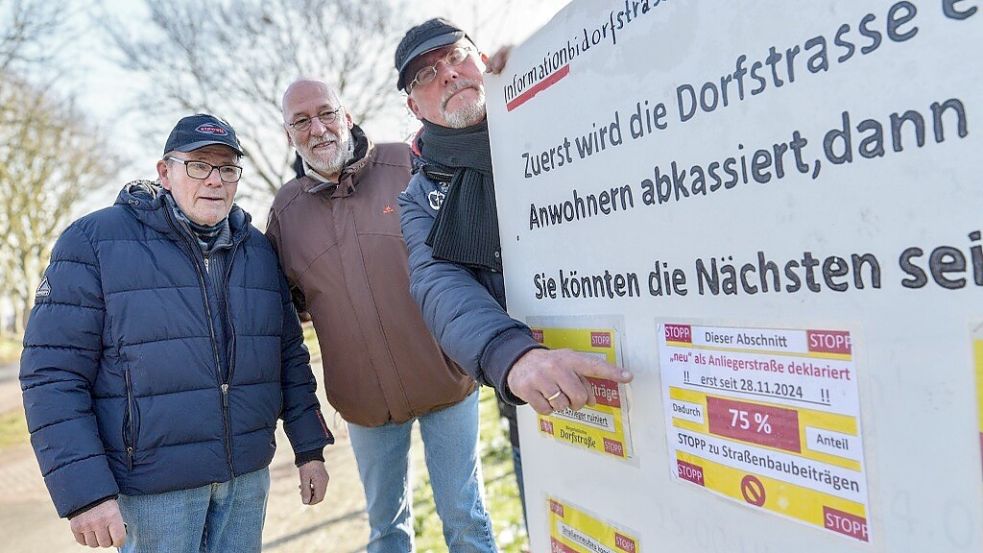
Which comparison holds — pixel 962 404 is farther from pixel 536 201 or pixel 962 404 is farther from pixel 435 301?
pixel 435 301

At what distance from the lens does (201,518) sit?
215cm

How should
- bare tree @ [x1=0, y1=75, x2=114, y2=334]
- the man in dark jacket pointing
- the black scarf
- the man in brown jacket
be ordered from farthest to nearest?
bare tree @ [x1=0, y1=75, x2=114, y2=334] < the man in brown jacket < the black scarf < the man in dark jacket pointing

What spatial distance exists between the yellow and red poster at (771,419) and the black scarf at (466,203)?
0.71 meters

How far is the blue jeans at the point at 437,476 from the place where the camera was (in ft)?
8.65

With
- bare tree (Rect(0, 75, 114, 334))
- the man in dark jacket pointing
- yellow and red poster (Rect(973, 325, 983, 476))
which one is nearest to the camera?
yellow and red poster (Rect(973, 325, 983, 476))

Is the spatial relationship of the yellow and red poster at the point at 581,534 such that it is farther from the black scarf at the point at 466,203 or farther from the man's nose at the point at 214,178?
the man's nose at the point at 214,178

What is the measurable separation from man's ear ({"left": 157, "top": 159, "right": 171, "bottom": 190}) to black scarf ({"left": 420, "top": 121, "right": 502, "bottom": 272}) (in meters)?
0.99

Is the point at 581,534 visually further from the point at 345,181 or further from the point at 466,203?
the point at 345,181

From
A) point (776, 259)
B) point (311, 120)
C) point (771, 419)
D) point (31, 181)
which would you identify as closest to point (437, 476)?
point (311, 120)

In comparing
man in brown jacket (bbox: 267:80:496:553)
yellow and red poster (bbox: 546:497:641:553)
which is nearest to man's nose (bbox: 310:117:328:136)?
man in brown jacket (bbox: 267:80:496:553)

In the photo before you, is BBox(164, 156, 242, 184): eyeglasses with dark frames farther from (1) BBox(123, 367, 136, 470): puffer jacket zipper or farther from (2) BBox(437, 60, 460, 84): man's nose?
(2) BBox(437, 60, 460, 84): man's nose

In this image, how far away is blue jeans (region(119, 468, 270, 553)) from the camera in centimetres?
206

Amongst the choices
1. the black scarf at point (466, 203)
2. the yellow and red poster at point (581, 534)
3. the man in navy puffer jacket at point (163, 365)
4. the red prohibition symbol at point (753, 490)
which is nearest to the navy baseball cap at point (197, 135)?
the man in navy puffer jacket at point (163, 365)

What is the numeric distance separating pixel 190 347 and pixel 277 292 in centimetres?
41
